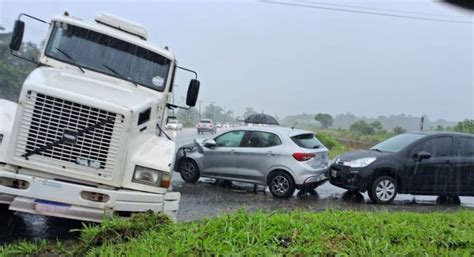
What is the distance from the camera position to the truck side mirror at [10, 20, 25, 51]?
7133 millimetres

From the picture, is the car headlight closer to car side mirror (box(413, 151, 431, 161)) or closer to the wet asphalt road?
the wet asphalt road

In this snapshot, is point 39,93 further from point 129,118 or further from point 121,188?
point 121,188

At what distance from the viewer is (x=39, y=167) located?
5.42m

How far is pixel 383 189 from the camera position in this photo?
34.4ft

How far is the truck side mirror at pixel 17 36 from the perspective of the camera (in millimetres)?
7133

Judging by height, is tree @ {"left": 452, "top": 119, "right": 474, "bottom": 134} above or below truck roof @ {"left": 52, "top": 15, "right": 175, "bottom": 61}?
above

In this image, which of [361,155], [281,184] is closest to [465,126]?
[361,155]

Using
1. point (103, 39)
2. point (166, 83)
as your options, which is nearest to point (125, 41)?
point (103, 39)

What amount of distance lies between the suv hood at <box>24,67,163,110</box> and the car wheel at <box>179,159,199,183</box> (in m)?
4.97

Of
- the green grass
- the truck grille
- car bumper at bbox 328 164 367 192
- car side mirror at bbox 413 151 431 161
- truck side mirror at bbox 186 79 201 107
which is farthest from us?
car side mirror at bbox 413 151 431 161

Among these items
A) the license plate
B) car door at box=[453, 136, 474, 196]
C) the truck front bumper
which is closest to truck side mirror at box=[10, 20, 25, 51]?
the truck front bumper

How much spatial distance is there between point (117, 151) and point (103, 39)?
8.25ft

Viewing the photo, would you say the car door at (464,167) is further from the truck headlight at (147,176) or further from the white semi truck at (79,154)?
the truck headlight at (147,176)

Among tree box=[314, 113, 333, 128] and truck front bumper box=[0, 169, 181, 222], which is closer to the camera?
truck front bumper box=[0, 169, 181, 222]
